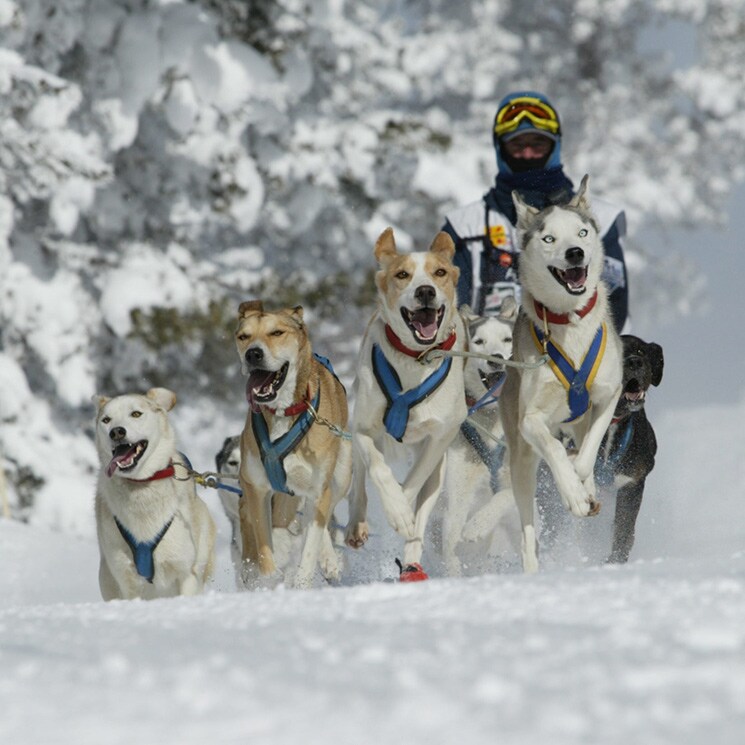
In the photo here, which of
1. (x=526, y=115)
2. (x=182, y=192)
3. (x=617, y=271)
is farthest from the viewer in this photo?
(x=182, y=192)

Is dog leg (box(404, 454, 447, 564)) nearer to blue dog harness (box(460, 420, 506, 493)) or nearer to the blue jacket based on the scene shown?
blue dog harness (box(460, 420, 506, 493))

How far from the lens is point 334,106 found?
13430 millimetres

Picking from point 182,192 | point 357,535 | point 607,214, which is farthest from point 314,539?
point 182,192

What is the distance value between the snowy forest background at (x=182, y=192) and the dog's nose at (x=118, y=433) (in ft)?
17.1

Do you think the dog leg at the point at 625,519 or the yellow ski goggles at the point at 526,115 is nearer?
the dog leg at the point at 625,519

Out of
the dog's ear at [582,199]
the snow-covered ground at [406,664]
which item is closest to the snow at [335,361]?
the snow-covered ground at [406,664]

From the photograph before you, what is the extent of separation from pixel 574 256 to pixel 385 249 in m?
0.72

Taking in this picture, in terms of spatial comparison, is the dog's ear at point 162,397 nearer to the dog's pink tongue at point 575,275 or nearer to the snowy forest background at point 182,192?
the dog's pink tongue at point 575,275

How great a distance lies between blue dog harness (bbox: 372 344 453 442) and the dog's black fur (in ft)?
2.98

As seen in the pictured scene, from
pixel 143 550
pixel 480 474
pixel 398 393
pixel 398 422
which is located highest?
pixel 398 393

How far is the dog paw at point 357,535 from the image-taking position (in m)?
5.14

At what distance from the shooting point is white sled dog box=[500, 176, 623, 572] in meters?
4.63

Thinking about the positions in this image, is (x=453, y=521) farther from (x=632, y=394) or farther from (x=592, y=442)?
(x=592, y=442)

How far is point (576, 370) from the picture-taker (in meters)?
4.66
